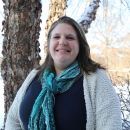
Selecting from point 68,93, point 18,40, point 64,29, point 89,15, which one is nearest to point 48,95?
point 68,93

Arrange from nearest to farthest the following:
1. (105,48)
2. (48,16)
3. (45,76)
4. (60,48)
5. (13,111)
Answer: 1. (60,48)
2. (45,76)
3. (13,111)
4. (48,16)
5. (105,48)

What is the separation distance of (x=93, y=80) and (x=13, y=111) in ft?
2.33

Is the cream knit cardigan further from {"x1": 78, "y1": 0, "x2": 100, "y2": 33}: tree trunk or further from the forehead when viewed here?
{"x1": 78, "y1": 0, "x2": 100, "y2": 33}: tree trunk

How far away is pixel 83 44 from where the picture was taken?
1630 mm

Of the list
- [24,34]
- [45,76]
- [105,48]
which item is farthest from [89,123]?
[105,48]

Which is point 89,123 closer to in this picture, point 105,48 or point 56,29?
point 56,29

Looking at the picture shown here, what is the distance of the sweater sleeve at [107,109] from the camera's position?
1.35 metres

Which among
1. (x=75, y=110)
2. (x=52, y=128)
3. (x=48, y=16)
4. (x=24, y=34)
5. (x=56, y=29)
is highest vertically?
(x=48, y=16)

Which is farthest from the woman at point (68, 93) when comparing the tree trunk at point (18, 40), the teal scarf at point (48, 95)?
the tree trunk at point (18, 40)

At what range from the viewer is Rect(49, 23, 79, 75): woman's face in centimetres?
155

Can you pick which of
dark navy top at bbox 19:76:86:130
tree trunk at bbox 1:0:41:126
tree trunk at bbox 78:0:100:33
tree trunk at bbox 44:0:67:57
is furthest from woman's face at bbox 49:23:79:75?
tree trunk at bbox 44:0:67:57

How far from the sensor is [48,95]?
1.53m

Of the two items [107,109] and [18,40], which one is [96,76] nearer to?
[107,109]

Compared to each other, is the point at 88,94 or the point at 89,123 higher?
the point at 88,94
